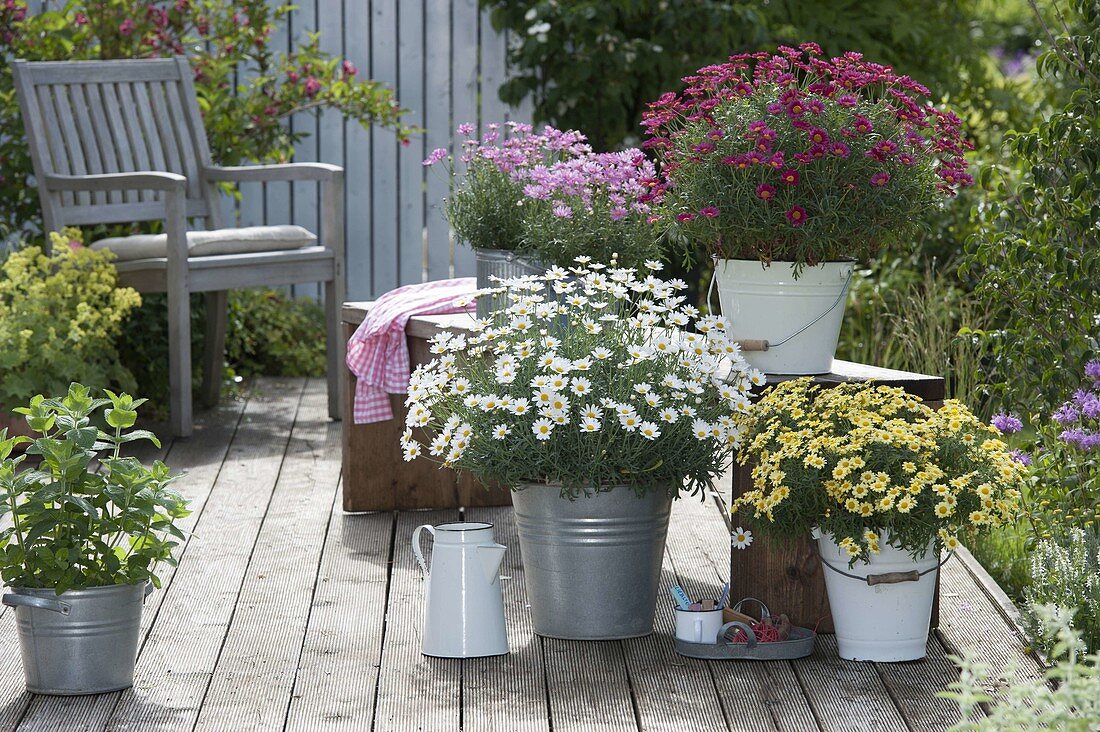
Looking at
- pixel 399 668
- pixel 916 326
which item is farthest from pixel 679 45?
pixel 399 668

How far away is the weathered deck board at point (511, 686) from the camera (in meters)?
2.30

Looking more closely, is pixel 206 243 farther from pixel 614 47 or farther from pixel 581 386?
pixel 581 386

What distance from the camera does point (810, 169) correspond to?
8.52ft

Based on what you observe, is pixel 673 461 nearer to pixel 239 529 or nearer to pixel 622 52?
pixel 239 529

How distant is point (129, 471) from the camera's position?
2385 mm

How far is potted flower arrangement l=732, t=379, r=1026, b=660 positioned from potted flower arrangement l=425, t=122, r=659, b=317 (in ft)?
2.09

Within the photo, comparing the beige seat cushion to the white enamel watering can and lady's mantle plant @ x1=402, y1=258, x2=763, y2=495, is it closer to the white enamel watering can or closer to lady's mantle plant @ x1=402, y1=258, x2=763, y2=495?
lady's mantle plant @ x1=402, y1=258, x2=763, y2=495

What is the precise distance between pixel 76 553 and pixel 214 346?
2.66 meters

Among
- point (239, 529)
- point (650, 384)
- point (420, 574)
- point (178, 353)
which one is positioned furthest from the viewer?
point (178, 353)

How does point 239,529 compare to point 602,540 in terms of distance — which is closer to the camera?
point 602,540

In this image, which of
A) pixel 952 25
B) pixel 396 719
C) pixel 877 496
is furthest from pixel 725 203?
pixel 952 25

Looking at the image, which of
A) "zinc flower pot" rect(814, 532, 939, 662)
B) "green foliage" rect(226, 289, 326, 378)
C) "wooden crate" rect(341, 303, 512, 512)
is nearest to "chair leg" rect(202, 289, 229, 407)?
"green foliage" rect(226, 289, 326, 378)

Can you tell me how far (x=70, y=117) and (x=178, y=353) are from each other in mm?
987

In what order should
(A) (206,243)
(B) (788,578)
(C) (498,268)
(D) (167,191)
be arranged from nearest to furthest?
(B) (788,578), (C) (498,268), (D) (167,191), (A) (206,243)
